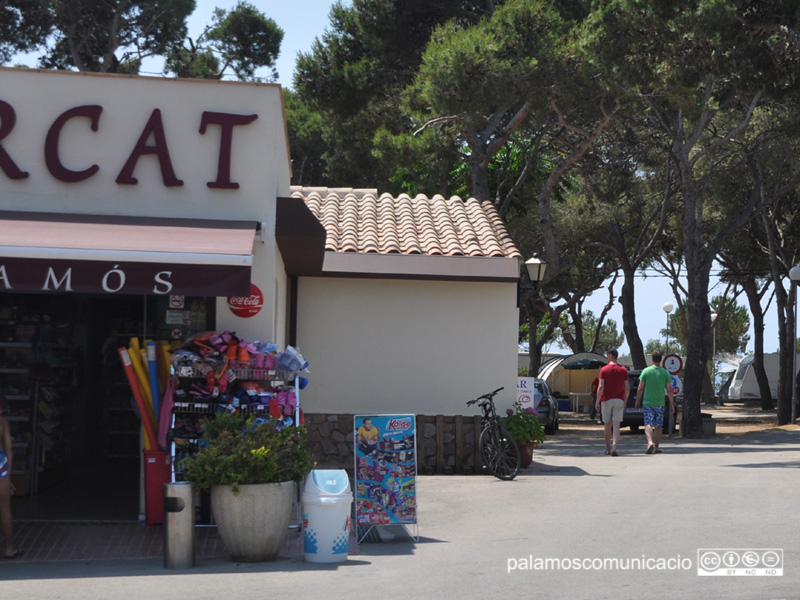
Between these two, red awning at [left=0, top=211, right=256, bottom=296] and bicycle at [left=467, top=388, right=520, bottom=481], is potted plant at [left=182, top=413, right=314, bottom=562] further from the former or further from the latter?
bicycle at [left=467, top=388, right=520, bottom=481]

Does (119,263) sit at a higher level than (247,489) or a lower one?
higher

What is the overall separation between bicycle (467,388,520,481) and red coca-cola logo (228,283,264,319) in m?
4.47

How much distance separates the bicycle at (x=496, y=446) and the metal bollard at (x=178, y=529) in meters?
6.06

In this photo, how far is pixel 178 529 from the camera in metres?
7.56

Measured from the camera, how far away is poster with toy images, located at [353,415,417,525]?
9.10 m

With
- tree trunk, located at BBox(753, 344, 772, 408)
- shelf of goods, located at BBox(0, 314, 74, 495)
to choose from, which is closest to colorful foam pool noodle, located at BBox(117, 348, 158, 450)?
shelf of goods, located at BBox(0, 314, 74, 495)

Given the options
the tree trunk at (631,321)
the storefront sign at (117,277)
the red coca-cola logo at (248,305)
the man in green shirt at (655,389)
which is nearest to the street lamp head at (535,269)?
the man in green shirt at (655,389)

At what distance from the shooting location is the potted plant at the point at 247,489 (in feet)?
25.3

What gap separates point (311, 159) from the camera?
35.1m

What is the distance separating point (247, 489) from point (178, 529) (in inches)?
24.4

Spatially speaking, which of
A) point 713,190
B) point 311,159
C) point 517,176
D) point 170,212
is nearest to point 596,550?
point 170,212

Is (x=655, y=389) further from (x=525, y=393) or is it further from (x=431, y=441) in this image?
(x=431, y=441)

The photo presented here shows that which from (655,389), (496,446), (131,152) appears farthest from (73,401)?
(655,389)

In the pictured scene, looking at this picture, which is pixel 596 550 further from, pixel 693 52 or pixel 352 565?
pixel 693 52
